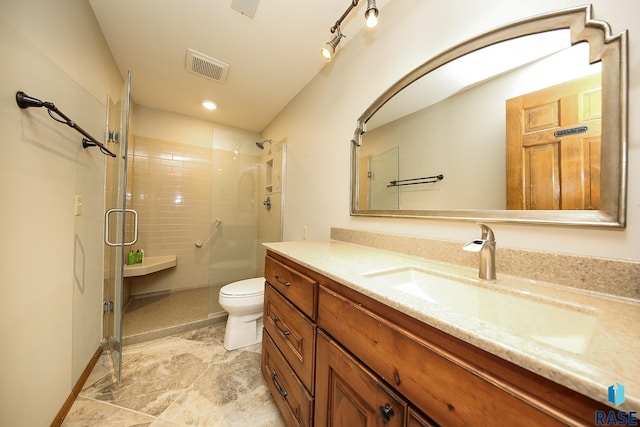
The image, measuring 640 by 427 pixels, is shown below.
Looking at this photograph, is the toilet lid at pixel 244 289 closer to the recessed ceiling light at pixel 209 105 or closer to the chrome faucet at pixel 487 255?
the chrome faucet at pixel 487 255

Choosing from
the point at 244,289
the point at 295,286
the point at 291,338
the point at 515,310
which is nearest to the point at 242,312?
the point at 244,289

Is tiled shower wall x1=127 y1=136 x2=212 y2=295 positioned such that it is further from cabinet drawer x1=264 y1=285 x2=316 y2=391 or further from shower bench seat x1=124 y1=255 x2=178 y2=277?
cabinet drawer x1=264 y1=285 x2=316 y2=391

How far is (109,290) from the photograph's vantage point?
5.41 ft

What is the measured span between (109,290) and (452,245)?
2352 mm

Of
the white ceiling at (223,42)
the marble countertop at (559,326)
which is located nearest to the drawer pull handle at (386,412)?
the marble countertop at (559,326)

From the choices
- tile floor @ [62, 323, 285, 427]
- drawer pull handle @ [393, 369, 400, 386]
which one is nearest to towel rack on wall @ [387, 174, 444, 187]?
drawer pull handle @ [393, 369, 400, 386]

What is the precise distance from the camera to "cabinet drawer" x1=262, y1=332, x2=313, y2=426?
0.86 metres

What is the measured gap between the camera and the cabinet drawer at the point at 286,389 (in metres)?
0.86

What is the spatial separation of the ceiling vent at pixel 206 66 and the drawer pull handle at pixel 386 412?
2362 mm

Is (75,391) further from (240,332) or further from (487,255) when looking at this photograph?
(487,255)

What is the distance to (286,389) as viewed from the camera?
3.33ft

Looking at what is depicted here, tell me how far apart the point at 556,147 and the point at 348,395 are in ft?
3.47

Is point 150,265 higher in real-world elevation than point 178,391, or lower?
higher

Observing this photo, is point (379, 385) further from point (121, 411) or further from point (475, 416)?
point (121, 411)
